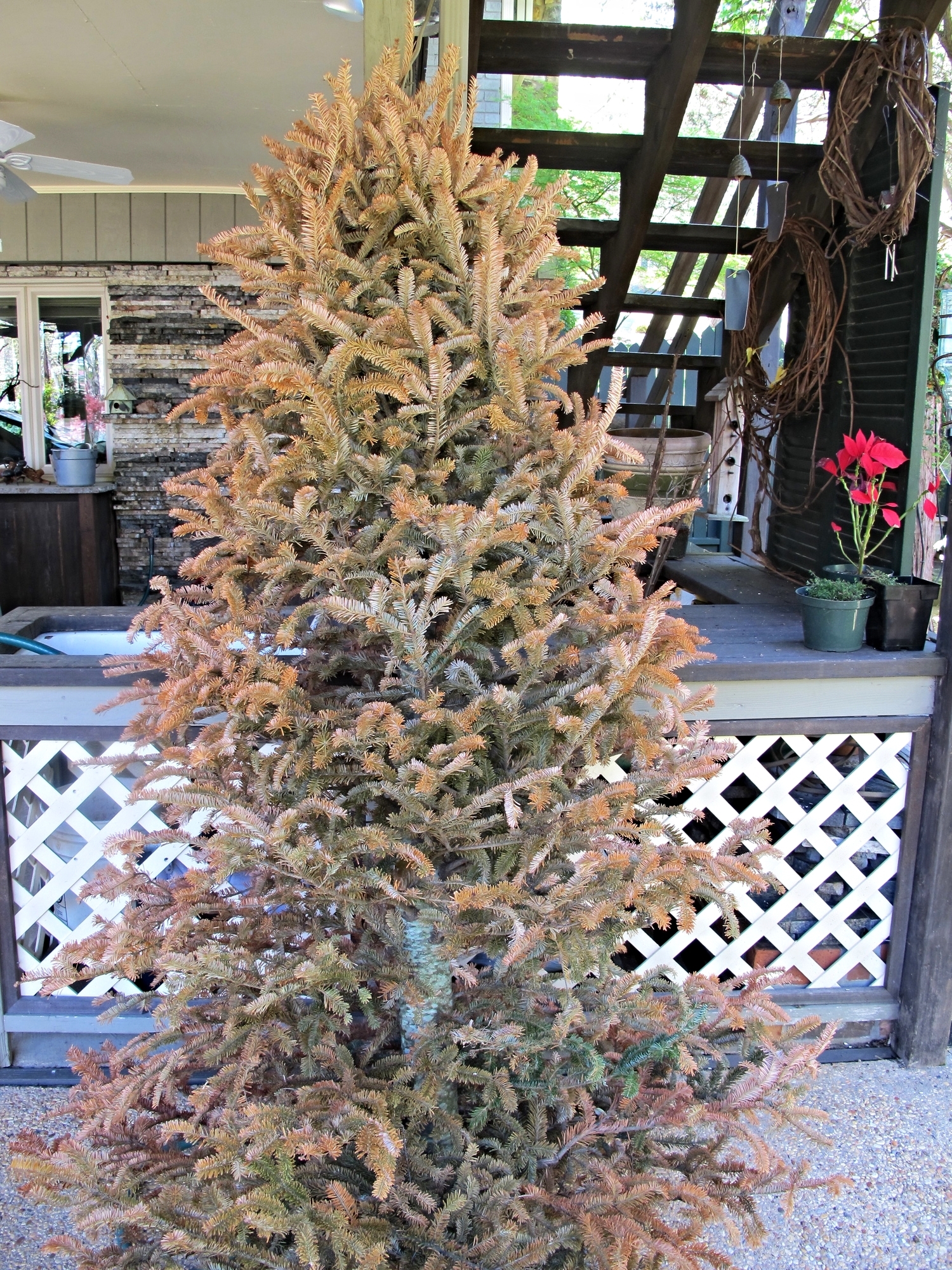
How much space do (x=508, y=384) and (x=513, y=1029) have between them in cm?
96

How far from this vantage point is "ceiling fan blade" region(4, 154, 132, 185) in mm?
4531

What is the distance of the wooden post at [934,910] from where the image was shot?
247cm

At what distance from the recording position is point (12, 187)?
4883 mm

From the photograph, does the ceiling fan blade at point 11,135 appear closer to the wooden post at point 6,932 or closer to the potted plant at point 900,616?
the wooden post at point 6,932

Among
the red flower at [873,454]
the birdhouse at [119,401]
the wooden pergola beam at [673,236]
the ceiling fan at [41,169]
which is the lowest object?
the red flower at [873,454]

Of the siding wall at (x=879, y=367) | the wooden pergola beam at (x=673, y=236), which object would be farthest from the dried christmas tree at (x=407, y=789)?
the wooden pergola beam at (x=673, y=236)

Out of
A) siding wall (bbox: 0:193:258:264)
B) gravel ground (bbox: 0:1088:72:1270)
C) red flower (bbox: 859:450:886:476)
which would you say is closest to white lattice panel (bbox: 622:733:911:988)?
red flower (bbox: 859:450:886:476)

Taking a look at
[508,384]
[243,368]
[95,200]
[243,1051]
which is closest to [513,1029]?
[243,1051]

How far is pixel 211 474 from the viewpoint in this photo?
1617mm

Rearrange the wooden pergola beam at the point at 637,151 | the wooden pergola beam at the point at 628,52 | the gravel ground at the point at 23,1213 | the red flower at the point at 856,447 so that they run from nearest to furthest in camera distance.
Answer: the gravel ground at the point at 23,1213 < the red flower at the point at 856,447 < the wooden pergola beam at the point at 628,52 < the wooden pergola beam at the point at 637,151

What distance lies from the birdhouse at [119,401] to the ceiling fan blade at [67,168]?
6.72 ft

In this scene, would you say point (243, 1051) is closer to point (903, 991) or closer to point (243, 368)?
point (243, 368)

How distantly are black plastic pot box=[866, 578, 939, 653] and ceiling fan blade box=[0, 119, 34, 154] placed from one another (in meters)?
3.81

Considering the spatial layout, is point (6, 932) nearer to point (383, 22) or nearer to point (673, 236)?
point (383, 22)
